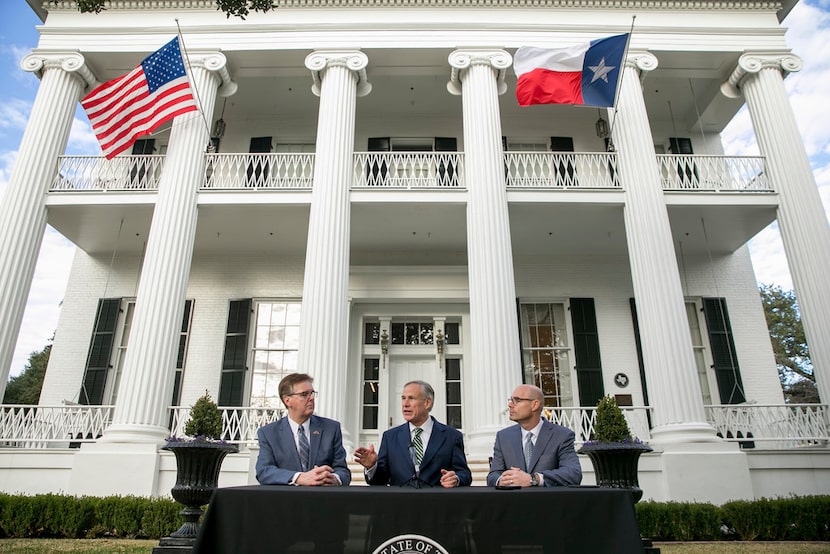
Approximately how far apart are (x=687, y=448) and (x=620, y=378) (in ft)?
10.6

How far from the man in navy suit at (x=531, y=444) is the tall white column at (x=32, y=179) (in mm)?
9088

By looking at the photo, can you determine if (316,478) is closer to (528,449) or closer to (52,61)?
(528,449)

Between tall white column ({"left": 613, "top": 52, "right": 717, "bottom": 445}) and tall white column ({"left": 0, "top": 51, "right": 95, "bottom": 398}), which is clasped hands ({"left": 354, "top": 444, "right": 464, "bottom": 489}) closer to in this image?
tall white column ({"left": 613, "top": 52, "right": 717, "bottom": 445})

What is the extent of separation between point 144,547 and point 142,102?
7684 mm

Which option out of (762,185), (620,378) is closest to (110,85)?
(620,378)

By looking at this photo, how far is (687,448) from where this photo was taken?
8.52 metres

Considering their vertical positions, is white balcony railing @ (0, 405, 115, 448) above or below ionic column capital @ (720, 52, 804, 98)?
below

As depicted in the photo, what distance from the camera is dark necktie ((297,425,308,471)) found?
12.4 feet

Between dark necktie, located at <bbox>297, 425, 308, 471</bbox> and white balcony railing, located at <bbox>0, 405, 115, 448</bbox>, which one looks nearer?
dark necktie, located at <bbox>297, 425, 308, 471</bbox>

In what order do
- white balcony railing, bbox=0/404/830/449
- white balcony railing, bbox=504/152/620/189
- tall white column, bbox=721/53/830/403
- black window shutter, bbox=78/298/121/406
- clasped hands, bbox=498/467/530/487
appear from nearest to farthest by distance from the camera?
1. clasped hands, bbox=498/467/530/487
2. white balcony railing, bbox=0/404/830/449
3. tall white column, bbox=721/53/830/403
4. white balcony railing, bbox=504/152/620/189
5. black window shutter, bbox=78/298/121/406

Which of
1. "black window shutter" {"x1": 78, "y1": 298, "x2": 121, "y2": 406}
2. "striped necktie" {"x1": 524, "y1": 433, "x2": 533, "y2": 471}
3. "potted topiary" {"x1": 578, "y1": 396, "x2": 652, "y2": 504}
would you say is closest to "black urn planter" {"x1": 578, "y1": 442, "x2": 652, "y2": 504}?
"potted topiary" {"x1": 578, "y1": 396, "x2": 652, "y2": 504}

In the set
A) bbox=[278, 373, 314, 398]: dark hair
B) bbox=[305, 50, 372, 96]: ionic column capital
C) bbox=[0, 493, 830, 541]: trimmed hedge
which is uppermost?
bbox=[305, 50, 372, 96]: ionic column capital

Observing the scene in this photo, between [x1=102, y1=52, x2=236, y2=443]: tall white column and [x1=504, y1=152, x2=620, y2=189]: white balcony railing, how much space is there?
20.1ft

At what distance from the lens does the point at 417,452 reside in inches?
153
